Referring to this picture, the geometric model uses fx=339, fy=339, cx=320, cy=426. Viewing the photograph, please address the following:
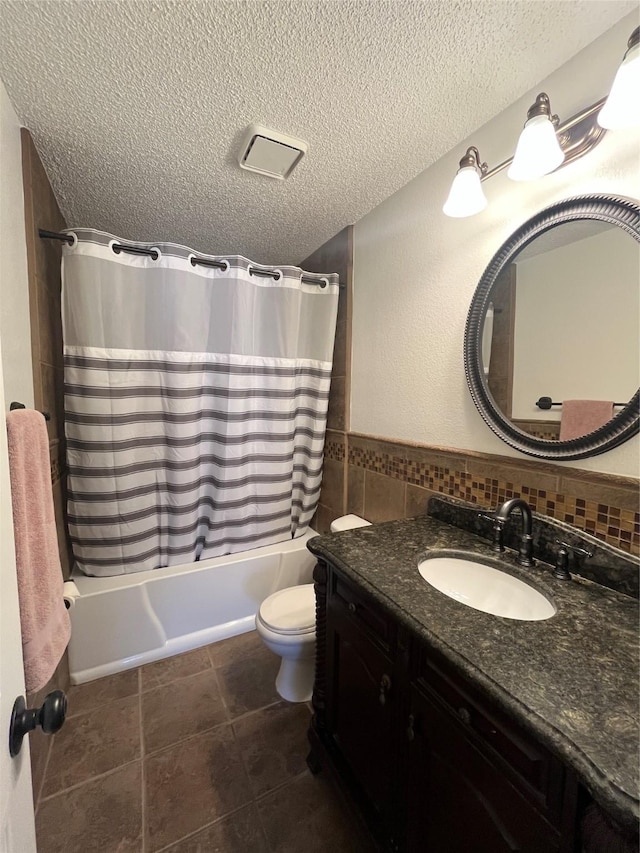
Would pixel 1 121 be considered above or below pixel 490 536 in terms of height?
above

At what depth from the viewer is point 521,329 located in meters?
1.11

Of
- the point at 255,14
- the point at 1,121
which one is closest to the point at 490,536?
the point at 255,14

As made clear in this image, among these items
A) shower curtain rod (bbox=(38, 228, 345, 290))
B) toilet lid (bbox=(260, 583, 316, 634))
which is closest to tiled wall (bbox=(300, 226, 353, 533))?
shower curtain rod (bbox=(38, 228, 345, 290))

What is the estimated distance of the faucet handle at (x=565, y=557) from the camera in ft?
3.01

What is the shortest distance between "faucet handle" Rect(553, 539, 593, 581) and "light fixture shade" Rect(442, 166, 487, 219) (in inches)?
41.6

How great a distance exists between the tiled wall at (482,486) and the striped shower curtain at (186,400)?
0.43 meters

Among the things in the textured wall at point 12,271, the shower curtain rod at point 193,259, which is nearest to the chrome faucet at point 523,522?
the textured wall at point 12,271

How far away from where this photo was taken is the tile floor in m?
1.03

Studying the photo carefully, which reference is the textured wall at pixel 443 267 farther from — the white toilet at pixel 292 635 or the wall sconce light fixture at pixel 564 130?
the white toilet at pixel 292 635

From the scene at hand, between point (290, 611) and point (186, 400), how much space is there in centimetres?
114

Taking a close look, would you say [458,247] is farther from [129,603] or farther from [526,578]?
[129,603]

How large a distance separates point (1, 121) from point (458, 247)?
4.95 feet

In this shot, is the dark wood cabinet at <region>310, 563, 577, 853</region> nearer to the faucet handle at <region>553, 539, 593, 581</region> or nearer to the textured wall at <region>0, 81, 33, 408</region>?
the faucet handle at <region>553, 539, 593, 581</region>

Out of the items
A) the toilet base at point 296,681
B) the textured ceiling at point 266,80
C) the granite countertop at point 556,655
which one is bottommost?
the toilet base at point 296,681
